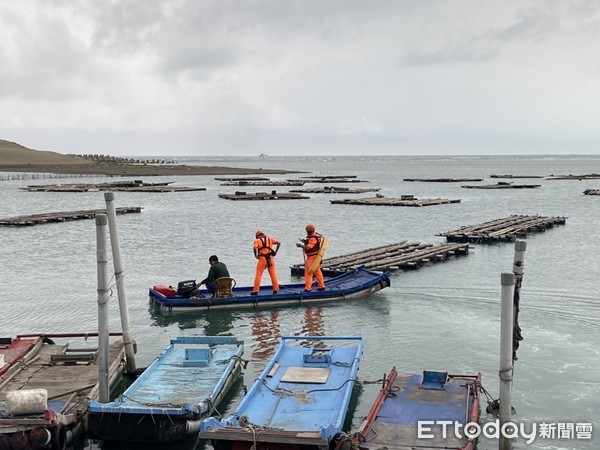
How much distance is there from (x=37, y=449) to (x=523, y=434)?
24.3ft

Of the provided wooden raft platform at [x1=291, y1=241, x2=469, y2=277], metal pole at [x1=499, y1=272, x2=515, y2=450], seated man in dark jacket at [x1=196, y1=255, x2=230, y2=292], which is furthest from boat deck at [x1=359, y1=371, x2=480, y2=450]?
wooden raft platform at [x1=291, y1=241, x2=469, y2=277]

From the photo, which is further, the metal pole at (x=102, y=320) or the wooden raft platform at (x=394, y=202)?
the wooden raft platform at (x=394, y=202)

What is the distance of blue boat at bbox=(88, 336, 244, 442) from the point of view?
31.8 feet

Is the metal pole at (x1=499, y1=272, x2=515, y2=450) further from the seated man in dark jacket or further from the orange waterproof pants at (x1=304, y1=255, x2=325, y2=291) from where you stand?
the seated man in dark jacket

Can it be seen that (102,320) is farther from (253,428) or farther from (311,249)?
(311,249)

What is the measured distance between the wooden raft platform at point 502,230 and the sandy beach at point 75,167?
8579 cm

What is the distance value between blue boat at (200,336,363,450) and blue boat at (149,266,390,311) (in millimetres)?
5679

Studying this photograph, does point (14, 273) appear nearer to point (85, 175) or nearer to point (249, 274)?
point (249, 274)

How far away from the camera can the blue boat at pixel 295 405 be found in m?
8.69

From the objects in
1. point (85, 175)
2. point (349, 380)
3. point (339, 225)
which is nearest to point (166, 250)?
point (339, 225)

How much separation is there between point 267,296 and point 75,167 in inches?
4725

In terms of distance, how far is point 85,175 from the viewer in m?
112

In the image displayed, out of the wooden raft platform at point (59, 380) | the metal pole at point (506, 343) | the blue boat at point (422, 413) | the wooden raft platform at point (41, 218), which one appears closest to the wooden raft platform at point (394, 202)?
the wooden raft platform at point (41, 218)

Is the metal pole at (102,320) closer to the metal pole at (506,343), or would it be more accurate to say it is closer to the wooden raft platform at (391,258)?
the metal pole at (506,343)
